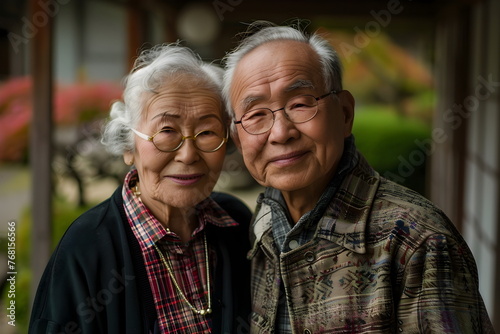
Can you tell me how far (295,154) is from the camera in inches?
61.3

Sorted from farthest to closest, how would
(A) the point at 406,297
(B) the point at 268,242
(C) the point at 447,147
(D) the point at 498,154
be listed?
(C) the point at 447,147 → (D) the point at 498,154 → (B) the point at 268,242 → (A) the point at 406,297

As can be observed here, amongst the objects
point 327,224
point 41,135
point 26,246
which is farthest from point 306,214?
point 26,246

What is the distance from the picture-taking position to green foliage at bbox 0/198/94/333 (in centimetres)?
412

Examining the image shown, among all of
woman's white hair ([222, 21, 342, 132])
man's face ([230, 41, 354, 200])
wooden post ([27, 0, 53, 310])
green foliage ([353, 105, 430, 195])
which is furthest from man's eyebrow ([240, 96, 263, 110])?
green foliage ([353, 105, 430, 195])

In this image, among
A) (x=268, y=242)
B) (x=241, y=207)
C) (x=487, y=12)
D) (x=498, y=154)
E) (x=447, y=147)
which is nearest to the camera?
(x=268, y=242)

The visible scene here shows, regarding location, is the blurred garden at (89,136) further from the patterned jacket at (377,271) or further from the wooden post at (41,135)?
the patterned jacket at (377,271)

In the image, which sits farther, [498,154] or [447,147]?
[447,147]

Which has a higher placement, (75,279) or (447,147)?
(447,147)

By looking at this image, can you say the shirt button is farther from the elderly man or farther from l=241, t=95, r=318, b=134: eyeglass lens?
l=241, t=95, r=318, b=134: eyeglass lens

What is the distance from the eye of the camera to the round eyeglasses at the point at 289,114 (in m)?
1.55

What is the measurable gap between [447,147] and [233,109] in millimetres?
4809

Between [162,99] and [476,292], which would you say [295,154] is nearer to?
[162,99]

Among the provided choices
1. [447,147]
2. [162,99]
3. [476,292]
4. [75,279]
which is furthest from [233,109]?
[447,147]

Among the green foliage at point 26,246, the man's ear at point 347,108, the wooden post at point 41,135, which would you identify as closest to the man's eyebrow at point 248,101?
the man's ear at point 347,108
